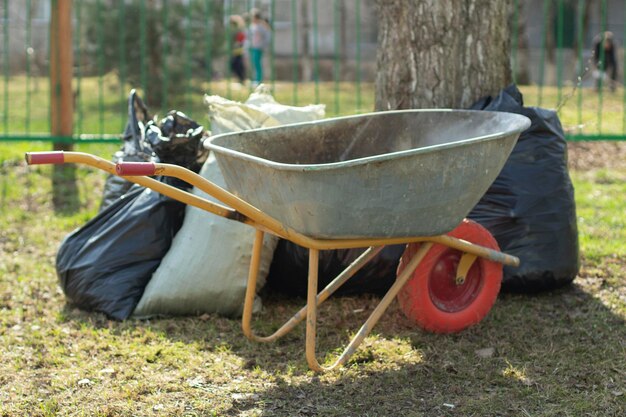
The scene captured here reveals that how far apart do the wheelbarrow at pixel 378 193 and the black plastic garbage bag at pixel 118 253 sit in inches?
32.2

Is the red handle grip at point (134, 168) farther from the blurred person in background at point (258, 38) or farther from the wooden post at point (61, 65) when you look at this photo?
the blurred person in background at point (258, 38)

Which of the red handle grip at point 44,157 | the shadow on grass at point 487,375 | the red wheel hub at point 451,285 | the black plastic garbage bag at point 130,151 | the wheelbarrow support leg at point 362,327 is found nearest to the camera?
the red handle grip at point 44,157

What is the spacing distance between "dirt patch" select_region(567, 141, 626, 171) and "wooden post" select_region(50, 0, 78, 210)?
4.32 meters

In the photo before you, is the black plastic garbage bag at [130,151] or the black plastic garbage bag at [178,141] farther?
the black plastic garbage bag at [130,151]

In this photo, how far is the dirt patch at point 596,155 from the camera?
26.6ft

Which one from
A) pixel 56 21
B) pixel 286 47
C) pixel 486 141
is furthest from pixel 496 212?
pixel 286 47

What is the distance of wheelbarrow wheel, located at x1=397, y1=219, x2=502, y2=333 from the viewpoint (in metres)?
3.83

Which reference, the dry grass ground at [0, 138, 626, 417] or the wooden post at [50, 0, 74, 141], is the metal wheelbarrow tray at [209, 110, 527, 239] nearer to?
the dry grass ground at [0, 138, 626, 417]

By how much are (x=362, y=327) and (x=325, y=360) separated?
32 centimetres

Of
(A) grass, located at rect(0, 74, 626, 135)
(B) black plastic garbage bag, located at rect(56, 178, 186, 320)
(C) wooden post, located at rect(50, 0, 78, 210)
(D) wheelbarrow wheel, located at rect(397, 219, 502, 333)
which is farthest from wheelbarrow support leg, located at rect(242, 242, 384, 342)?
(A) grass, located at rect(0, 74, 626, 135)

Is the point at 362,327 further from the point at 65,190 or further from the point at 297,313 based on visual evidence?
the point at 65,190

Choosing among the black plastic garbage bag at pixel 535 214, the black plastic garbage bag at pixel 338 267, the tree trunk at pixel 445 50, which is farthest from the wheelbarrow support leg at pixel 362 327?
the tree trunk at pixel 445 50

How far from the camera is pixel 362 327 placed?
353cm

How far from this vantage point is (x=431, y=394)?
338cm
